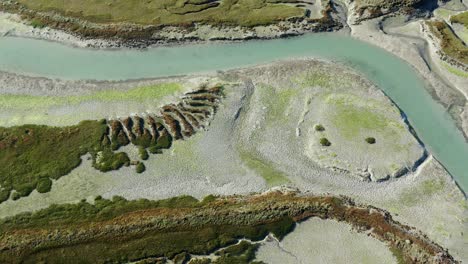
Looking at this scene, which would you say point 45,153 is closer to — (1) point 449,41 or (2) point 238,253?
(2) point 238,253

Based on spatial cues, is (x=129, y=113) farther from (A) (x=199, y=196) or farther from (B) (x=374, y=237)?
(B) (x=374, y=237)

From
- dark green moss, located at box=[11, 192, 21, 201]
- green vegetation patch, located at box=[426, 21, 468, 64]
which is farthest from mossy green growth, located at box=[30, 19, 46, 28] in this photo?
green vegetation patch, located at box=[426, 21, 468, 64]

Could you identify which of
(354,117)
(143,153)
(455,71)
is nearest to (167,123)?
(143,153)

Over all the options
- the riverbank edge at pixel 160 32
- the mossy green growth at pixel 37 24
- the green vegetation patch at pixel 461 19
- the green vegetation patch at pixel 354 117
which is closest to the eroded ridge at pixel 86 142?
the riverbank edge at pixel 160 32

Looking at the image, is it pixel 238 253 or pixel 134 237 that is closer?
pixel 238 253

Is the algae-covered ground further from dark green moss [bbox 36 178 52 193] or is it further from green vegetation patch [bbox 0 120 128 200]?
green vegetation patch [bbox 0 120 128 200]

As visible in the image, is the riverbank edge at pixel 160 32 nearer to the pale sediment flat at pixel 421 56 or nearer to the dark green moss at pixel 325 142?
the pale sediment flat at pixel 421 56

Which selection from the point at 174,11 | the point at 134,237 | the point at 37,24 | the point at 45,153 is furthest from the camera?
the point at 174,11
